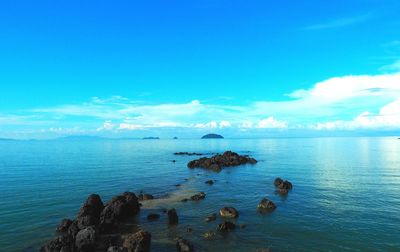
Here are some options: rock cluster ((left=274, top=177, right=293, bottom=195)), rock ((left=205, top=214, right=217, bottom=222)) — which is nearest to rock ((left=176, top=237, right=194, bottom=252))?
rock ((left=205, top=214, right=217, bottom=222))

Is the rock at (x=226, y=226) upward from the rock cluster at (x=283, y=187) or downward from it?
downward

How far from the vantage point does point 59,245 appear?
28.3 meters

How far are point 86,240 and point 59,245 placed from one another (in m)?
2.40

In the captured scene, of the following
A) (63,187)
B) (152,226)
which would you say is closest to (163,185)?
(63,187)

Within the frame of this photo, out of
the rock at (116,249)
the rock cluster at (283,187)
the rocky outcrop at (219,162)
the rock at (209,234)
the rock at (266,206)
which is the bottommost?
the rock at (209,234)

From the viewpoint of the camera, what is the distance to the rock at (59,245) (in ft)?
91.9

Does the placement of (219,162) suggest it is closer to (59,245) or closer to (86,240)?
(86,240)

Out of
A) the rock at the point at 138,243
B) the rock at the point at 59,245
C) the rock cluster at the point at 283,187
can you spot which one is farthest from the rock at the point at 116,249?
the rock cluster at the point at 283,187

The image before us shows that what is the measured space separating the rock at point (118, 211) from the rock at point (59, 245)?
20.6 feet

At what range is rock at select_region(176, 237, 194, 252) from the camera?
2839cm

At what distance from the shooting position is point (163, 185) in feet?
215

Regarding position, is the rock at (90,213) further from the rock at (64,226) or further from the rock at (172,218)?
the rock at (172,218)

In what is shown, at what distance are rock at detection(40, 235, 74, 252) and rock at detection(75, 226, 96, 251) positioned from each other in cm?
65

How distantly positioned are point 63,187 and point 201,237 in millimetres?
39338
